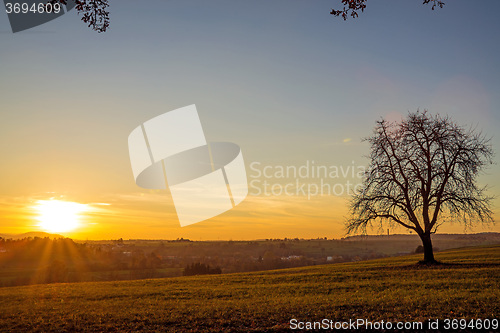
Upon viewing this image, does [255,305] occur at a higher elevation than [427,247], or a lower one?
lower

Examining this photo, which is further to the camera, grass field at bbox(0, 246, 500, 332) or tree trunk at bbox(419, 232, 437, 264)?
tree trunk at bbox(419, 232, 437, 264)

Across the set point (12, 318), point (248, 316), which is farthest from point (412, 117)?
point (12, 318)

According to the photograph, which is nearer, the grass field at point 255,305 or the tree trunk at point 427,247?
the grass field at point 255,305

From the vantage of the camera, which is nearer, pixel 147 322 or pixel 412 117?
pixel 147 322

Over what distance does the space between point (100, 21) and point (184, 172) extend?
2326 centimetres

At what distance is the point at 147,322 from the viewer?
1530cm

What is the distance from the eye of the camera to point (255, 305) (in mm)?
17812

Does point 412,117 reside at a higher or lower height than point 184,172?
higher

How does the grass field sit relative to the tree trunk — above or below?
below

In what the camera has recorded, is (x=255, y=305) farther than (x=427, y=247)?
No

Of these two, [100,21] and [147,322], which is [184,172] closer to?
[147,322]

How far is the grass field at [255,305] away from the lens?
14.5 meters

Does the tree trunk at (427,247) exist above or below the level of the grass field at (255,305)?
above

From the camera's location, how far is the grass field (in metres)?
14.5
